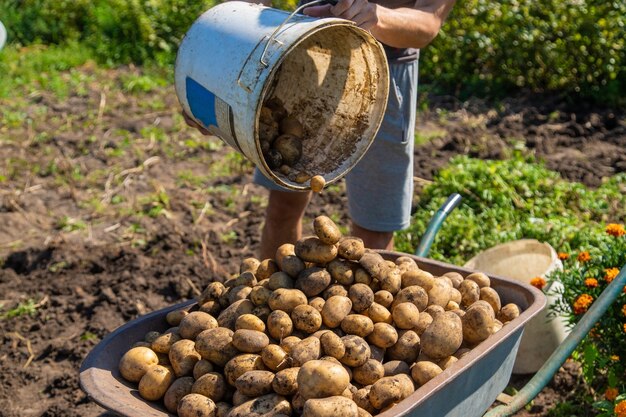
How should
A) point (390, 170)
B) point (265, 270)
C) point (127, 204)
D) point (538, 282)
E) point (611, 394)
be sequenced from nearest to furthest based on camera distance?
point (265, 270), point (611, 394), point (538, 282), point (390, 170), point (127, 204)

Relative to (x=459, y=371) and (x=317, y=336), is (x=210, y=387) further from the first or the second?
(x=459, y=371)

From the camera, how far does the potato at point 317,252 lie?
2.52 meters

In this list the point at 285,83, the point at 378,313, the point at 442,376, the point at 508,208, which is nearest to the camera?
the point at 442,376

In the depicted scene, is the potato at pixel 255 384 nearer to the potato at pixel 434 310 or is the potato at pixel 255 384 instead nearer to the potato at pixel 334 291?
the potato at pixel 334 291

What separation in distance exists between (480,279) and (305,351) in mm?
736

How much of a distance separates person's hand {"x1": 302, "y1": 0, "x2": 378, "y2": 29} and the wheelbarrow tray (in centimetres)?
100

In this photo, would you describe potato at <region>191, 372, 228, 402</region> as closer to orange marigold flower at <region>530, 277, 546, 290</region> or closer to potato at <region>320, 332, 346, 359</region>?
potato at <region>320, 332, 346, 359</region>

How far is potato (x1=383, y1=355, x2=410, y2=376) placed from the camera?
7.45 ft

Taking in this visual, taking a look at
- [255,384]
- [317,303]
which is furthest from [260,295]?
[255,384]

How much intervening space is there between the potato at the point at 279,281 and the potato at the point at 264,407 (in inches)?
17.9

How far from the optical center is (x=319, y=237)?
2535 mm

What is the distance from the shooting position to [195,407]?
208 centimetres

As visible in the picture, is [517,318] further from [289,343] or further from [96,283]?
[96,283]

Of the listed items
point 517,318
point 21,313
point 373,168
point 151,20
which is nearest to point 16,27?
point 151,20
